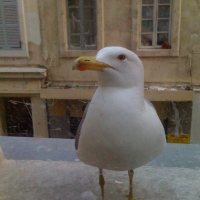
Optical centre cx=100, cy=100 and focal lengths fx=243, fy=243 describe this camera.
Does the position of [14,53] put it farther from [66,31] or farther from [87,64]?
[87,64]

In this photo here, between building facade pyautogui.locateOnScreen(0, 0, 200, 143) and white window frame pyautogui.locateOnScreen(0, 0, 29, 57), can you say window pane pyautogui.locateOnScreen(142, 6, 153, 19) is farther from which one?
white window frame pyautogui.locateOnScreen(0, 0, 29, 57)

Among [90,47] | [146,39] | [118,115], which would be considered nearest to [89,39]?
[90,47]

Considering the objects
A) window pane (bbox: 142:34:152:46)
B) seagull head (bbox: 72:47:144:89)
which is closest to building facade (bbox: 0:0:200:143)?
window pane (bbox: 142:34:152:46)

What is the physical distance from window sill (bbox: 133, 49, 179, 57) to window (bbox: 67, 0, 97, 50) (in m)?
0.15

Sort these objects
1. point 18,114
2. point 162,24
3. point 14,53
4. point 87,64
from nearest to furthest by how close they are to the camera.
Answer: point 87,64, point 162,24, point 14,53, point 18,114

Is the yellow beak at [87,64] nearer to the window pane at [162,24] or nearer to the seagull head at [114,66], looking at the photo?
the seagull head at [114,66]

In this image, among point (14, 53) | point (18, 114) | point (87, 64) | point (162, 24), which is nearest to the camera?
point (87, 64)

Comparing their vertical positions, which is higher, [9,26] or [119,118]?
[9,26]

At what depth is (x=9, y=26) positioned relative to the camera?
0.81 m

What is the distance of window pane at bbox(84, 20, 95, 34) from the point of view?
2.58ft

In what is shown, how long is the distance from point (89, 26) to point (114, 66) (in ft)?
0.91

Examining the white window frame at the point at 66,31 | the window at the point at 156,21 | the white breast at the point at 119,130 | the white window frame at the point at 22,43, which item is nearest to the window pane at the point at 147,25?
the window at the point at 156,21

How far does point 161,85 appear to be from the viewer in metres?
0.81

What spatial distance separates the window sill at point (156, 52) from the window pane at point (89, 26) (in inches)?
6.4
